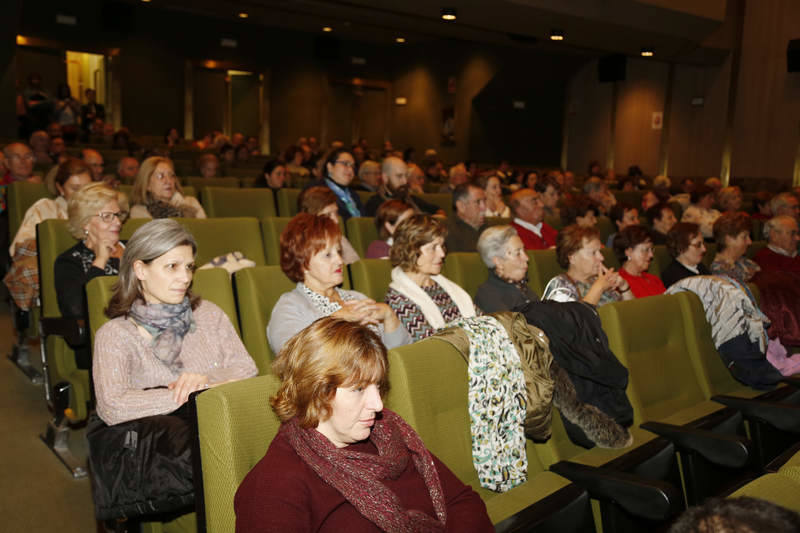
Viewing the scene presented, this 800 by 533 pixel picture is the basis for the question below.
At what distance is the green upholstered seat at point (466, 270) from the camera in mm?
3217

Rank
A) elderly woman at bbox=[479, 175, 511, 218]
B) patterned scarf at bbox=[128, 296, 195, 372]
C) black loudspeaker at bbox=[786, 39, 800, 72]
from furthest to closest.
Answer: black loudspeaker at bbox=[786, 39, 800, 72] → elderly woman at bbox=[479, 175, 511, 218] → patterned scarf at bbox=[128, 296, 195, 372]

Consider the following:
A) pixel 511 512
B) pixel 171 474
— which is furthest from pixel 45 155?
pixel 511 512

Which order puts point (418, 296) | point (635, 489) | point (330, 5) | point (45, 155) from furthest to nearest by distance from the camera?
point (330, 5)
point (45, 155)
point (418, 296)
point (635, 489)

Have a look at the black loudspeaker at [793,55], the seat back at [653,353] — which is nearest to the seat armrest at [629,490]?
the seat back at [653,353]

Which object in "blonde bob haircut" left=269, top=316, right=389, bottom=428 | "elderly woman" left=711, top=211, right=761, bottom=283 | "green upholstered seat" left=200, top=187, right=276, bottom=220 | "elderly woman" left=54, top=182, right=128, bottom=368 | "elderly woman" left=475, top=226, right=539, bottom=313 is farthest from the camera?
"green upholstered seat" left=200, top=187, right=276, bottom=220

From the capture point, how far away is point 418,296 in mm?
2709

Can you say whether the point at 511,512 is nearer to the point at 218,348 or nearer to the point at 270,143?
the point at 218,348

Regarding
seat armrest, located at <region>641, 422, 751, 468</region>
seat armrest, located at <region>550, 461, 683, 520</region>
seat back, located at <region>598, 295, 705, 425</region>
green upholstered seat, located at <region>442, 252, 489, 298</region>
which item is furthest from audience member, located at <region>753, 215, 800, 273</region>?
seat armrest, located at <region>550, 461, 683, 520</region>

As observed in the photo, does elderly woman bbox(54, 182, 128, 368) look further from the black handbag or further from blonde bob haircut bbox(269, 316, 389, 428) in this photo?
blonde bob haircut bbox(269, 316, 389, 428)

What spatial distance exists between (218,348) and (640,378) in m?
1.51

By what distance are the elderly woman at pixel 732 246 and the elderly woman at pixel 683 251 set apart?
21 cm

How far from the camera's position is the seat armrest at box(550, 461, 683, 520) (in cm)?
161

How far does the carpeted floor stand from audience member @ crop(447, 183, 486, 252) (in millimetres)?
2274

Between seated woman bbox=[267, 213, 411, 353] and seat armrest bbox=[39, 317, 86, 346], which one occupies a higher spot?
seated woman bbox=[267, 213, 411, 353]
